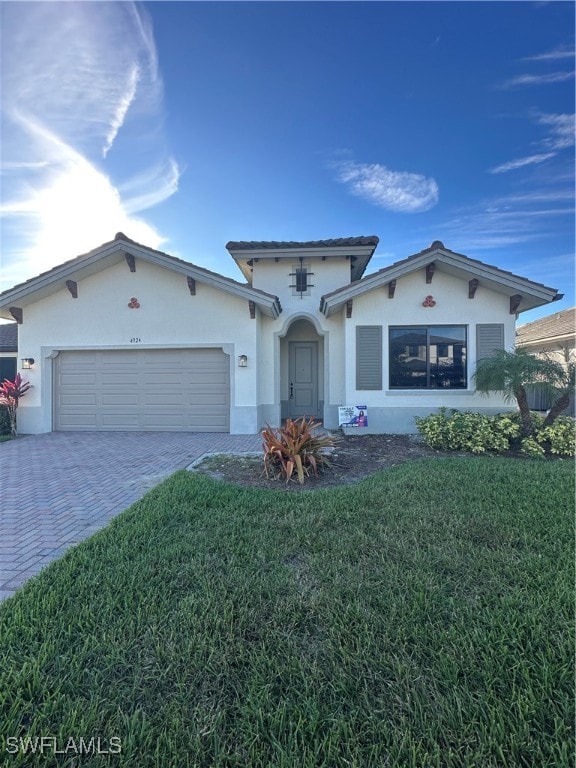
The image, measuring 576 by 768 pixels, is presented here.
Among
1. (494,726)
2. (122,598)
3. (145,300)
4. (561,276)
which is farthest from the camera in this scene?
(561,276)

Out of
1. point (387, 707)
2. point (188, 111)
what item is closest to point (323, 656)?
point (387, 707)

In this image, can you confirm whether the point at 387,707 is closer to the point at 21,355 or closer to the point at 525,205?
the point at 21,355

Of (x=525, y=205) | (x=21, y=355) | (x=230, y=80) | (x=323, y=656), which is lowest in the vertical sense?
(x=323, y=656)

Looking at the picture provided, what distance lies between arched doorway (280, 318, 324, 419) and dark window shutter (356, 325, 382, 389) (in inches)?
113

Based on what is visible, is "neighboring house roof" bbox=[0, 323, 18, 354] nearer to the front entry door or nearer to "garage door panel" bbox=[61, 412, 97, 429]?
"garage door panel" bbox=[61, 412, 97, 429]

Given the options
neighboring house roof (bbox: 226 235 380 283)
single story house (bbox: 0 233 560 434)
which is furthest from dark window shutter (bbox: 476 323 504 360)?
neighboring house roof (bbox: 226 235 380 283)

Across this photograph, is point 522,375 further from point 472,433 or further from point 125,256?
point 125,256

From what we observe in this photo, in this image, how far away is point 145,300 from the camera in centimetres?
1057

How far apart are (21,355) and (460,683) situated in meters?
13.0

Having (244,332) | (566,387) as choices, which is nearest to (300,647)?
(566,387)

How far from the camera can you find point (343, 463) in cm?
702

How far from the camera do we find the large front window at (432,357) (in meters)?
10.0

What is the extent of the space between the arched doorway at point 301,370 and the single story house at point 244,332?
1.29 metres

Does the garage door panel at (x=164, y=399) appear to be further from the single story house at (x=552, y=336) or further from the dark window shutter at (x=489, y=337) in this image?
the single story house at (x=552, y=336)
